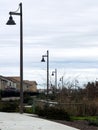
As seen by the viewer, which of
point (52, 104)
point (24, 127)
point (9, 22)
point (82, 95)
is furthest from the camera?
point (82, 95)

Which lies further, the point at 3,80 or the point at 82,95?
the point at 3,80

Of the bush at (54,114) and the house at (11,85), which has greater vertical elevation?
the house at (11,85)

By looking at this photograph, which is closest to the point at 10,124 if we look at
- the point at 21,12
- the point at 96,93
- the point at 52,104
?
the point at 21,12

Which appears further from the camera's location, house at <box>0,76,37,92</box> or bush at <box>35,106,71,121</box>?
house at <box>0,76,37,92</box>

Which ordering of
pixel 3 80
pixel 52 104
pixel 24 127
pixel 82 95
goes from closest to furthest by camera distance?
pixel 24 127 < pixel 52 104 < pixel 82 95 < pixel 3 80

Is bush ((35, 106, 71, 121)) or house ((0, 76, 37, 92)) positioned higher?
house ((0, 76, 37, 92))

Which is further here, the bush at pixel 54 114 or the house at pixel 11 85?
the house at pixel 11 85

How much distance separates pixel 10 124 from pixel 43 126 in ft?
4.21

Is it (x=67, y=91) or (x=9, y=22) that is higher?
(x=9, y=22)

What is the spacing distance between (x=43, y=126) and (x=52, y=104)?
39.5 feet

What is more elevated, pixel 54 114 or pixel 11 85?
pixel 11 85

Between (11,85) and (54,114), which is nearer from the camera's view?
(54,114)

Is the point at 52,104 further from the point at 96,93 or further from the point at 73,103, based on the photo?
the point at 96,93

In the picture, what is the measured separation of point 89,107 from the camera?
1259 inches
